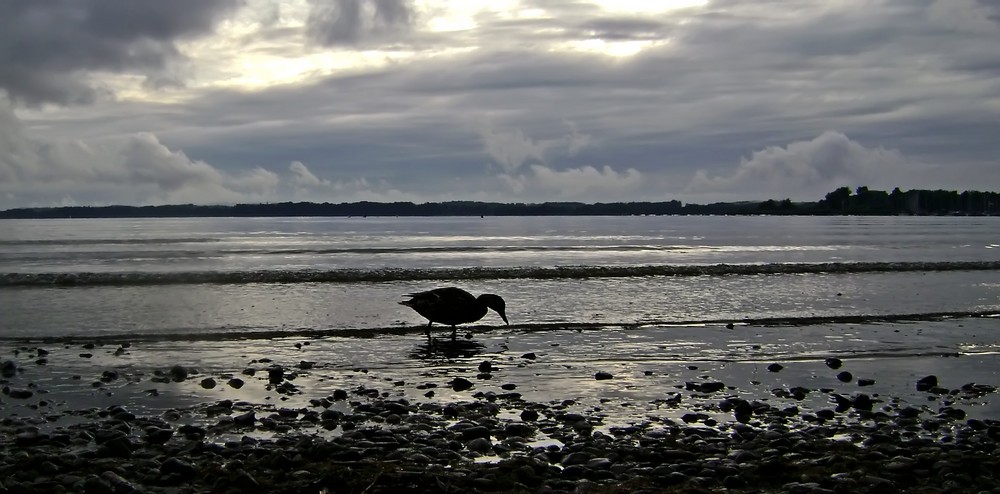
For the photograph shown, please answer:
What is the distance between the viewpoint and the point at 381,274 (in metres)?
36.8

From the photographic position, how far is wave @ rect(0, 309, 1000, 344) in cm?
1864

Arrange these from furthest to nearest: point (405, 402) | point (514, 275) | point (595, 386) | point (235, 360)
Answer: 1. point (514, 275)
2. point (235, 360)
3. point (595, 386)
4. point (405, 402)

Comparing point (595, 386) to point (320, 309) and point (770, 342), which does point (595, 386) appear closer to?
point (770, 342)

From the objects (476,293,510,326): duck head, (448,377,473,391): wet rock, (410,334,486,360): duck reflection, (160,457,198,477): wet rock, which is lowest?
(410,334,486,360): duck reflection

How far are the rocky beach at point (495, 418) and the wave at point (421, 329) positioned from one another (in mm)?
1169

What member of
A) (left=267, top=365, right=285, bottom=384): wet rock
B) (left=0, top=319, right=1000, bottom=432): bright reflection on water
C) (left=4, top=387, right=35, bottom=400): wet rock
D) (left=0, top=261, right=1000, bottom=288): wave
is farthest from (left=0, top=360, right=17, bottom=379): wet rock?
(left=0, top=261, right=1000, bottom=288): wave

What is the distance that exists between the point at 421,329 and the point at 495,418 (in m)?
9.50

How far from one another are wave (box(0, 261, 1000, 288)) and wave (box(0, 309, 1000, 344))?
14372 millimetres

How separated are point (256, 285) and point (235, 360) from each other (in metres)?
17.7

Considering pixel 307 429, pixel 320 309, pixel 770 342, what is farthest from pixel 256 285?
pixel 307 429

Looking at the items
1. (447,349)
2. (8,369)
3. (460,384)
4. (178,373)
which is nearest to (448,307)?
(447,349)

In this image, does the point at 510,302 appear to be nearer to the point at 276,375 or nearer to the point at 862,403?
the point at 276,375

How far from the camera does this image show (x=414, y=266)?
43500mm

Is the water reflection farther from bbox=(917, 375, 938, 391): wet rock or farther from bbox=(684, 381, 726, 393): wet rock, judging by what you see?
bbox=(917, 375, 938, 391): wet rock
